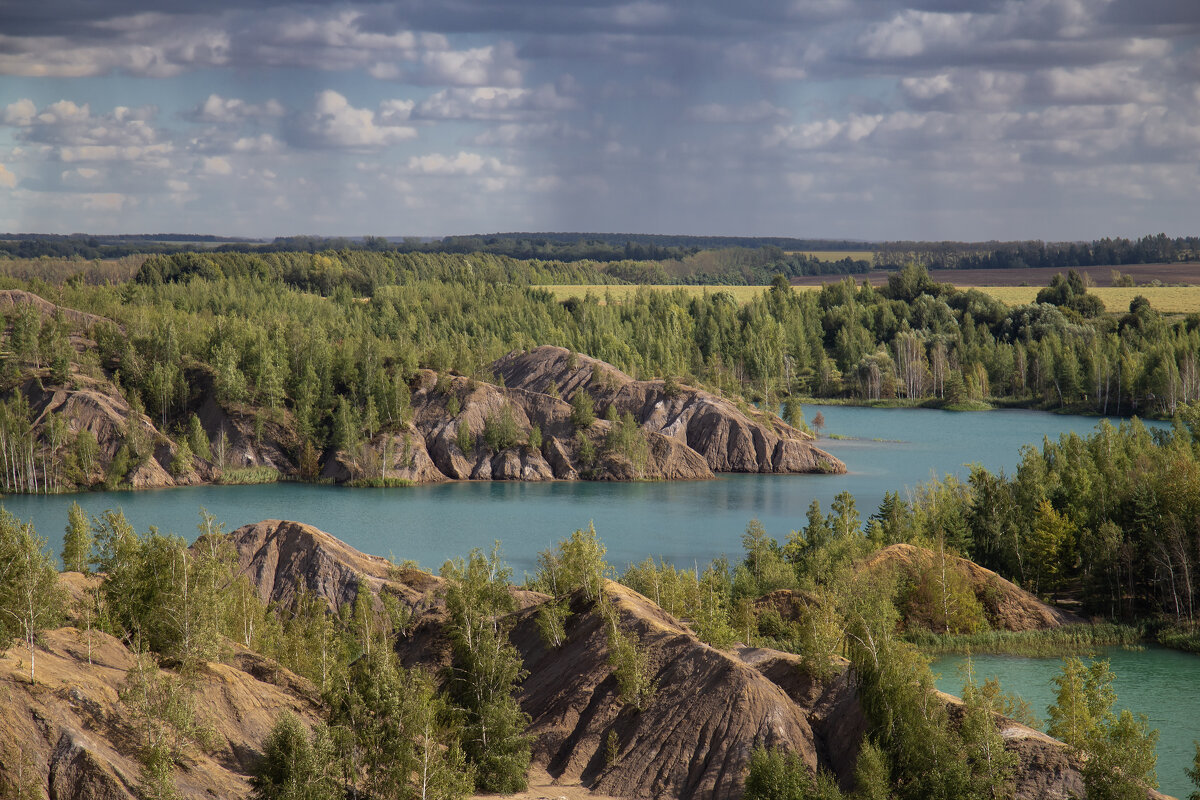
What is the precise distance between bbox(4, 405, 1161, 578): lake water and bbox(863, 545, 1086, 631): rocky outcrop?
1593 centimetres

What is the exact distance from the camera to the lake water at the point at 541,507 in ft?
264

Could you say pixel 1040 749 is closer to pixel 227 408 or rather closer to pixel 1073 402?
pixel 227 408

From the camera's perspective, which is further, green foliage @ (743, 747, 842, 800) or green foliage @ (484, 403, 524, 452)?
green foliage @ (484, 403, 524, 452)

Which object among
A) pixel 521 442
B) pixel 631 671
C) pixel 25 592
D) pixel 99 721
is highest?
pixel 25 592

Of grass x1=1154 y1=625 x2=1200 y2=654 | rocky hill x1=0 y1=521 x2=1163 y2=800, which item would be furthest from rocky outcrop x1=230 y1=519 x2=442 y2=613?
grass x1=1154 y1=625 x2=1200 y2=654

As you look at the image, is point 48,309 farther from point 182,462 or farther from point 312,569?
point 312,569

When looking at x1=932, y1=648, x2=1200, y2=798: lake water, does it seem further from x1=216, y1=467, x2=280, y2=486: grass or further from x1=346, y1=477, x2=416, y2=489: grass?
x1=216, y1=467, x2=280, y2=486: grass

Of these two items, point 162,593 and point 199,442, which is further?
point 199,442

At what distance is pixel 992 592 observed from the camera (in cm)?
6112

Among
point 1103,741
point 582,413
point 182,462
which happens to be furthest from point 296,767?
point 582,413

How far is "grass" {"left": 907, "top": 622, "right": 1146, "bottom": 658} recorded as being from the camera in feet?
188

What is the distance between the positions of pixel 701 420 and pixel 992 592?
197 feet

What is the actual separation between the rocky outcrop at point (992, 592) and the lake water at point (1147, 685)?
408 cm

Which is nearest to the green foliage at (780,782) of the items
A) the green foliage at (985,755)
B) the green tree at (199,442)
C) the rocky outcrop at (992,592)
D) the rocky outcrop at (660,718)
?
the rocky outcrop at (660,718)
